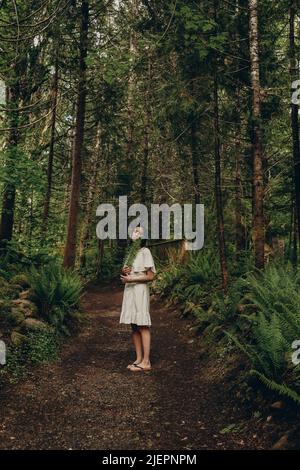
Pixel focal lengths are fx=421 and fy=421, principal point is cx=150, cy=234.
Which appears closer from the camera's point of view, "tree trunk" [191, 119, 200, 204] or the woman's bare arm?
the woman's bare arm

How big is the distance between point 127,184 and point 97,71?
28.8 feet

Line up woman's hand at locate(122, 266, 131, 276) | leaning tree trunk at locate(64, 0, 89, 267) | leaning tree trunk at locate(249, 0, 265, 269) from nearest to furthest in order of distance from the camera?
woman's hand at locate(122, 266, 131, 276) → leaning tree trunk at locate(249, 0, 265, 269) → leaning tree trunk at locate(64, 0, 89, 267)

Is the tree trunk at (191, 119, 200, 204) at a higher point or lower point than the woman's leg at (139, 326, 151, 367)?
higher

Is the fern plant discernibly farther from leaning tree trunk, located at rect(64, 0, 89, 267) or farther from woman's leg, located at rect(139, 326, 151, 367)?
leaning tree trunk, located at rect(64, 0, 89, 267)

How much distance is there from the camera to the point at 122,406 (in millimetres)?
5633

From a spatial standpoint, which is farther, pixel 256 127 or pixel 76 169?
pixel 76 169

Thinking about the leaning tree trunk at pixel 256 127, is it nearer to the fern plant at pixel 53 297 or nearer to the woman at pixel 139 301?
the woman at pixel 139 301

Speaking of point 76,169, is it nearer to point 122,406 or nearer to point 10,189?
point 10,189

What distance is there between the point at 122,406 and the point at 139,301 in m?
2.02

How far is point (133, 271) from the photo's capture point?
740 cm

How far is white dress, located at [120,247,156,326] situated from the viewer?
7.22m

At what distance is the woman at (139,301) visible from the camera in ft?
23.8

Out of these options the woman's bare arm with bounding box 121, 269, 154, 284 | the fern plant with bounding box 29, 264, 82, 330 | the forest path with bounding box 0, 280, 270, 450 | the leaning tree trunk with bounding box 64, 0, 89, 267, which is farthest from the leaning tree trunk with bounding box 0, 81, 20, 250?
the woman's bare arm with bounding box 121, 269, 154, 284

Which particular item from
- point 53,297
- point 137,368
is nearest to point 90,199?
point 53,297
